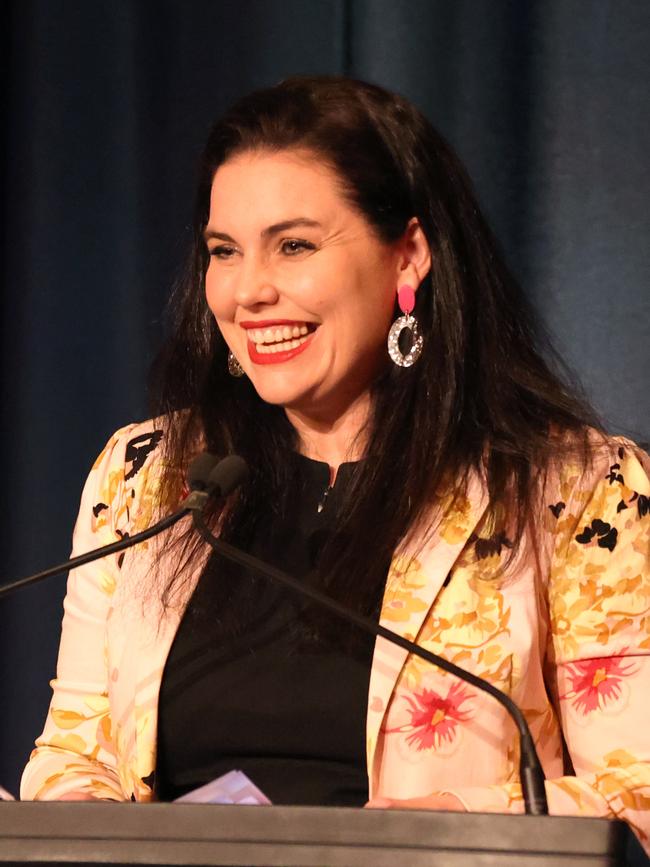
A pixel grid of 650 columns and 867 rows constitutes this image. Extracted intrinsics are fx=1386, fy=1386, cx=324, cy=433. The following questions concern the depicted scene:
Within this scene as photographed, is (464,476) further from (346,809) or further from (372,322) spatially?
(346,809)

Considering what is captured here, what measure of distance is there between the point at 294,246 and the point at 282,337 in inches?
4.5

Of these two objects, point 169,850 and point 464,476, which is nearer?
point 169,850

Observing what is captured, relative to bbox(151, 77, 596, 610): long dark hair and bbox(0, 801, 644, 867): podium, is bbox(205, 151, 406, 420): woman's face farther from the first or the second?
bbox(0, 801, 644, 867): podium

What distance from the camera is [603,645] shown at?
1578 mm

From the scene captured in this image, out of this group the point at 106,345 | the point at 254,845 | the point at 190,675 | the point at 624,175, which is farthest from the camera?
the point at 106,345

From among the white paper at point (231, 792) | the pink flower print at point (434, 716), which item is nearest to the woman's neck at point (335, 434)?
the pink flower print at point (434, 716)

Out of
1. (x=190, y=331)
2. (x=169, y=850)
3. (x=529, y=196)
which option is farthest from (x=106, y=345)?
(x=169, y=850)

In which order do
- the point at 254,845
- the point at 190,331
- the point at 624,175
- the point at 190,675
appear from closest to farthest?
the point at 254,845 → the point at 190,675 → the point at 190,331 → the point at 624,175

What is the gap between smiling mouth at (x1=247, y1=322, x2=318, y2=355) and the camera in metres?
1.74

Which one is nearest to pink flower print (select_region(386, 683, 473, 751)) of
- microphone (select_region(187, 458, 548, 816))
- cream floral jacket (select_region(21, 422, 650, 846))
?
cream floral jacket (select_region(21, 422, 650, 846))

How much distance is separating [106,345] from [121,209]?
0.25 meters

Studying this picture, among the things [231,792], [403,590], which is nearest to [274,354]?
[403,590]

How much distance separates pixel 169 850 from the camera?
34.3 inches

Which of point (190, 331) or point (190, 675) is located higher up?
point (190, 331)
